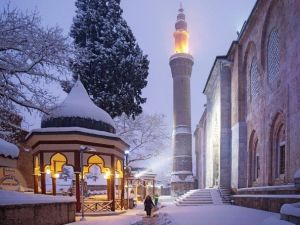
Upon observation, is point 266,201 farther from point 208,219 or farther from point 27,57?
point 27,57

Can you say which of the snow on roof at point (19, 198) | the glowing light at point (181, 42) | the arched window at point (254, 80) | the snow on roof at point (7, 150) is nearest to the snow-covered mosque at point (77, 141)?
the snow on roof at point (19, 198)

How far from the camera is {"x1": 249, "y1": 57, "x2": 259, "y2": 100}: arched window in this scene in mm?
21948

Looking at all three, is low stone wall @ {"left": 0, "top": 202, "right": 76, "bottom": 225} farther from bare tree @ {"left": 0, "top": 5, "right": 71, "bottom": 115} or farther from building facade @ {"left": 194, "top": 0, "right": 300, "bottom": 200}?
building facade @ {"left": 194, "top": 0, "right": 300, "bottom": 200}

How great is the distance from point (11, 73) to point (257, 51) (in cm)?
1493

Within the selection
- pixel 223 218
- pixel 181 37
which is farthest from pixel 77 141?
pixel 181 37

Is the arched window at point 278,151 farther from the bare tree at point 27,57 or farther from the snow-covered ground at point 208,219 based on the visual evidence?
the bare tree at point 27,57

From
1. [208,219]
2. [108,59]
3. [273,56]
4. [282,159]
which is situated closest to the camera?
[208,219]

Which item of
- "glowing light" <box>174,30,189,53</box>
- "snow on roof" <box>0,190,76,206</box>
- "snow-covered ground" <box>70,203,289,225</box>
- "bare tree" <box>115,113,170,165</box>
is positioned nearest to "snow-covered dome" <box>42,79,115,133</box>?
"snow-covered ground" <box>70,203,289,225</box>

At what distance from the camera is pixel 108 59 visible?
2336 cm

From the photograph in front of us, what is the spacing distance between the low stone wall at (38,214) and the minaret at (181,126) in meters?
24.9

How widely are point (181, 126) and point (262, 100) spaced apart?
19.1m

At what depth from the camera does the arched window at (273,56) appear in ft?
59.5

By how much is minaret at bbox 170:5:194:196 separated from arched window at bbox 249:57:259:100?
15.9 m

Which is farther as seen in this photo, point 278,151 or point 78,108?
point 278,151
